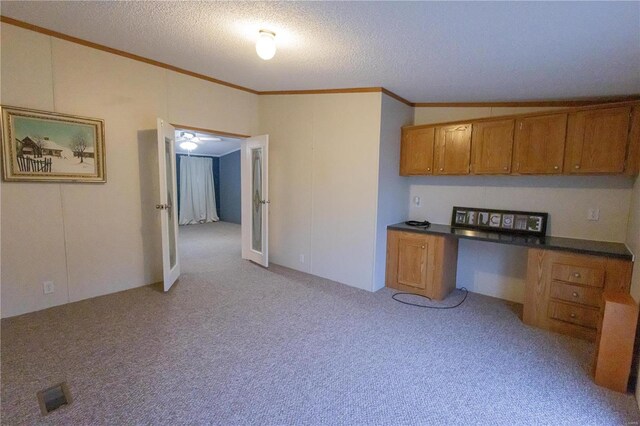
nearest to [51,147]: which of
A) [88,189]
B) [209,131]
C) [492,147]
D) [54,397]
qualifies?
[88,189]

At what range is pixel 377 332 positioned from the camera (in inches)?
109

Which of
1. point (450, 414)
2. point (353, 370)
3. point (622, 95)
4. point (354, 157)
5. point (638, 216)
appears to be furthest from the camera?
point (354, 157)

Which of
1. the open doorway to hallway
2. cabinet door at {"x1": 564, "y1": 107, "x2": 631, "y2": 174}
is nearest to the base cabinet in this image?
cabinet door at {"x1": 564, "y1": 107, "x2": 631, "y2": 174}

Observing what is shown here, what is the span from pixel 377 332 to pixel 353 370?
0.63 m

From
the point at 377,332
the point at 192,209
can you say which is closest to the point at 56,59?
the point at 377,332

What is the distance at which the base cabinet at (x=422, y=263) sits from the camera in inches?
139

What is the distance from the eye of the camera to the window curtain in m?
8.95

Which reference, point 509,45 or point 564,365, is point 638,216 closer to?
point 564,365

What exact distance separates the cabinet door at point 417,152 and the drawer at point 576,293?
177 cm

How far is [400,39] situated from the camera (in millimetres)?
2359

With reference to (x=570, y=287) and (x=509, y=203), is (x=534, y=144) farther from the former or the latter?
(x=570, y=287)

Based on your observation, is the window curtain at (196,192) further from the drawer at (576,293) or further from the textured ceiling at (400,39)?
the drawer at (576,293)

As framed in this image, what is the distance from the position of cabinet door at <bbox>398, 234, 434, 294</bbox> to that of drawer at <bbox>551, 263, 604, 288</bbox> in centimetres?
116

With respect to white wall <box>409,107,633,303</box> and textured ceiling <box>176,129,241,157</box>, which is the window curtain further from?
white wall <box>409,107,633,303</box>
